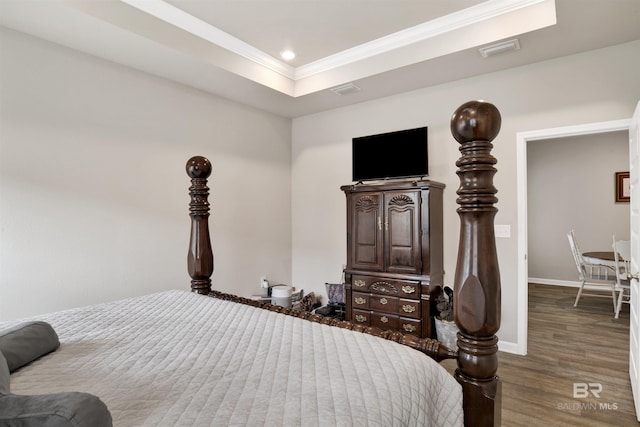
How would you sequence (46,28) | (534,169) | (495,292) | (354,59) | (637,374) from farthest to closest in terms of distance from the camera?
(534,169) → (354,59) → (46,28) → (637,374) → (495,292)

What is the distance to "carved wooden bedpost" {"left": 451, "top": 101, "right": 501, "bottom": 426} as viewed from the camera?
1074 mm

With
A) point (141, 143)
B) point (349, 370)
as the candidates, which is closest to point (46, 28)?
point (141, 143)

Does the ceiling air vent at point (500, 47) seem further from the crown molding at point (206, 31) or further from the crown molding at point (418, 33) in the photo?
the crown molding at point (206, 31)

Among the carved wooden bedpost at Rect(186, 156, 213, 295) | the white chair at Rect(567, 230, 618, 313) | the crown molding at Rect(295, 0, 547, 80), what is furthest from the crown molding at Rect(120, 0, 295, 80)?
the white chair at Rect(567, 230, 618, 313)

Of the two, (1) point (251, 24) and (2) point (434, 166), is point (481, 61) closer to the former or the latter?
(2) point (434, 166)

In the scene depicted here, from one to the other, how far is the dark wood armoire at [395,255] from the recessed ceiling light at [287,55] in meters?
1.43

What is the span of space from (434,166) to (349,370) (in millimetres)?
3124

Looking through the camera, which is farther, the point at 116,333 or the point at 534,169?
the point at 534,169

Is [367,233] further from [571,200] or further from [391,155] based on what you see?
[571,200]

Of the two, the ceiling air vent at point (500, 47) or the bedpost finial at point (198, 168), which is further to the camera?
the ceiling air vent at point (500, 47)

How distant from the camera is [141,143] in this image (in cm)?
325

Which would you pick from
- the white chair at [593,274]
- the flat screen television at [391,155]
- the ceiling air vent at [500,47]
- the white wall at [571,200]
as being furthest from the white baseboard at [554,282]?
the ceiling air vent at [500,47]

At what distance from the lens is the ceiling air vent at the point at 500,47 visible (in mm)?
2793

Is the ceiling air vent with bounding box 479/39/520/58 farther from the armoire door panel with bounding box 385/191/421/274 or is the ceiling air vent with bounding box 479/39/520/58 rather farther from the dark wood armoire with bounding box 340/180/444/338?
the armoire door panel with bounding box 385/191/421/274
